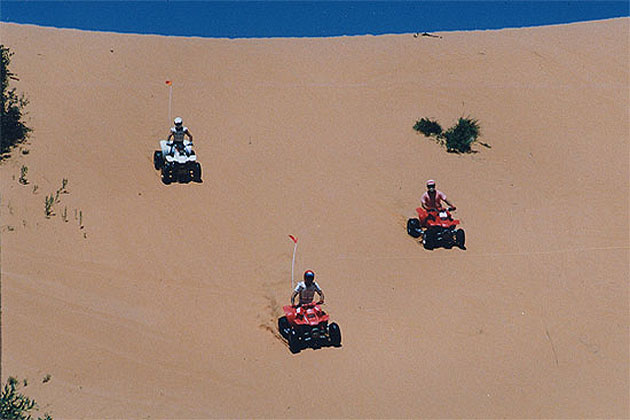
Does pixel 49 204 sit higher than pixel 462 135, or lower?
lower

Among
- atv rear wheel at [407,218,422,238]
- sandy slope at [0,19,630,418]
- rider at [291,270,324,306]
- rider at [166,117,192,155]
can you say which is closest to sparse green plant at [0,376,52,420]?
sandy slope at [0,19,630,418]

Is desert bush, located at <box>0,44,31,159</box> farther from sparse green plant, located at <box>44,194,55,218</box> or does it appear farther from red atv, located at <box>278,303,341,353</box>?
red atv, located at <box>278,303,341,353</box>

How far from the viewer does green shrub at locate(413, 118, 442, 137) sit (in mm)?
19891

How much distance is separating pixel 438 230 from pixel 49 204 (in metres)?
7.65

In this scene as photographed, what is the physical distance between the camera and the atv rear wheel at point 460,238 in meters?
14.4

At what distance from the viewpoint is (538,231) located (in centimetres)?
1542

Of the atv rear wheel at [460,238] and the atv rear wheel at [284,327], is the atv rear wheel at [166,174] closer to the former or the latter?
the atv rear wheel at [284,327]

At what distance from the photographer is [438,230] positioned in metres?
14.2

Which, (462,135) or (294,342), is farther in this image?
(462,135)

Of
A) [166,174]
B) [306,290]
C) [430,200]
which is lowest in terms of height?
[306,290]

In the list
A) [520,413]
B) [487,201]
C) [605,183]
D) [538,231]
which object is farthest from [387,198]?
[520,413]

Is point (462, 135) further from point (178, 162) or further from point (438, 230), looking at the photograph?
point (178, 162)

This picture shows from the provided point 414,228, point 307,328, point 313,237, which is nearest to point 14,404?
point 307,328

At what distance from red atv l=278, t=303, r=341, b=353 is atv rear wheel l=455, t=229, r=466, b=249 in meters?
4.33
